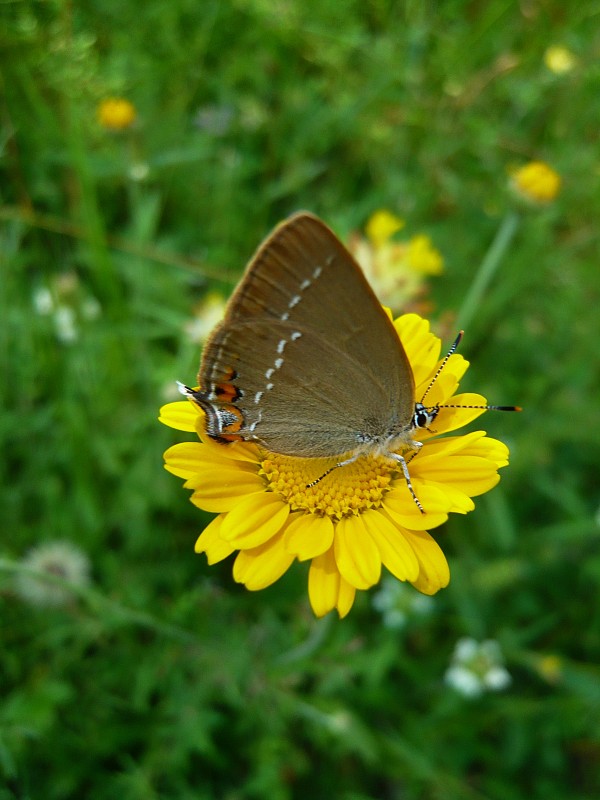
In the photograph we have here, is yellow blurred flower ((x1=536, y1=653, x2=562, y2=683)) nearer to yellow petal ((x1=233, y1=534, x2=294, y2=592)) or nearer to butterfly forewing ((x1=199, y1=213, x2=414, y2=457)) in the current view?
butterfly forewing ((x1=199, y1=213, x2=414, y2=457))

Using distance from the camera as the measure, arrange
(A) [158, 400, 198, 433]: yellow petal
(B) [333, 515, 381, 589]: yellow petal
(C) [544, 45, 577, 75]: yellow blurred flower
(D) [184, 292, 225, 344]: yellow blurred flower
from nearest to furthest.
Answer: (B) [333, 515, 381, 589]: yellow petal < (A) [158, 400, 198, 433]: yellow petal < (D) [184, 292, 225, 344]: yellow blurred flower < (C) [544, 45, 577, 75]: yellow blurred flower

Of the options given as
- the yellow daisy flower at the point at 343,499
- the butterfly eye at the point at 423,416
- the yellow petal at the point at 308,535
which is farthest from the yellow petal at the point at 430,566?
the butterfly eye at the point at 423,416

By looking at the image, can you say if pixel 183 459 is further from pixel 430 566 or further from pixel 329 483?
pixel 430 566

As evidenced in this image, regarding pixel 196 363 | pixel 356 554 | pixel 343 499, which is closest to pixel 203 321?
pixel 196 363

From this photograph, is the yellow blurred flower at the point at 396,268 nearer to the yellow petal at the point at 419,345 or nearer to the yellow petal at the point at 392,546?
the yellow petal at the point at 419,345

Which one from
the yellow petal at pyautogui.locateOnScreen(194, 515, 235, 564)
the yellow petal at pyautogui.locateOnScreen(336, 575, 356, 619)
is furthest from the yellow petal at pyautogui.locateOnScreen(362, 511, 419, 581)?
the yellow petal at pyautogui.locateOnScreen(194, 515, 235, 564)

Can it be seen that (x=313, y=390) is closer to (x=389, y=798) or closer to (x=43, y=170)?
(x=389, y=798)

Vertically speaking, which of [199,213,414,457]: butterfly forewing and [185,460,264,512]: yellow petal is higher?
[199,213,414,457]: butterfly forewing
